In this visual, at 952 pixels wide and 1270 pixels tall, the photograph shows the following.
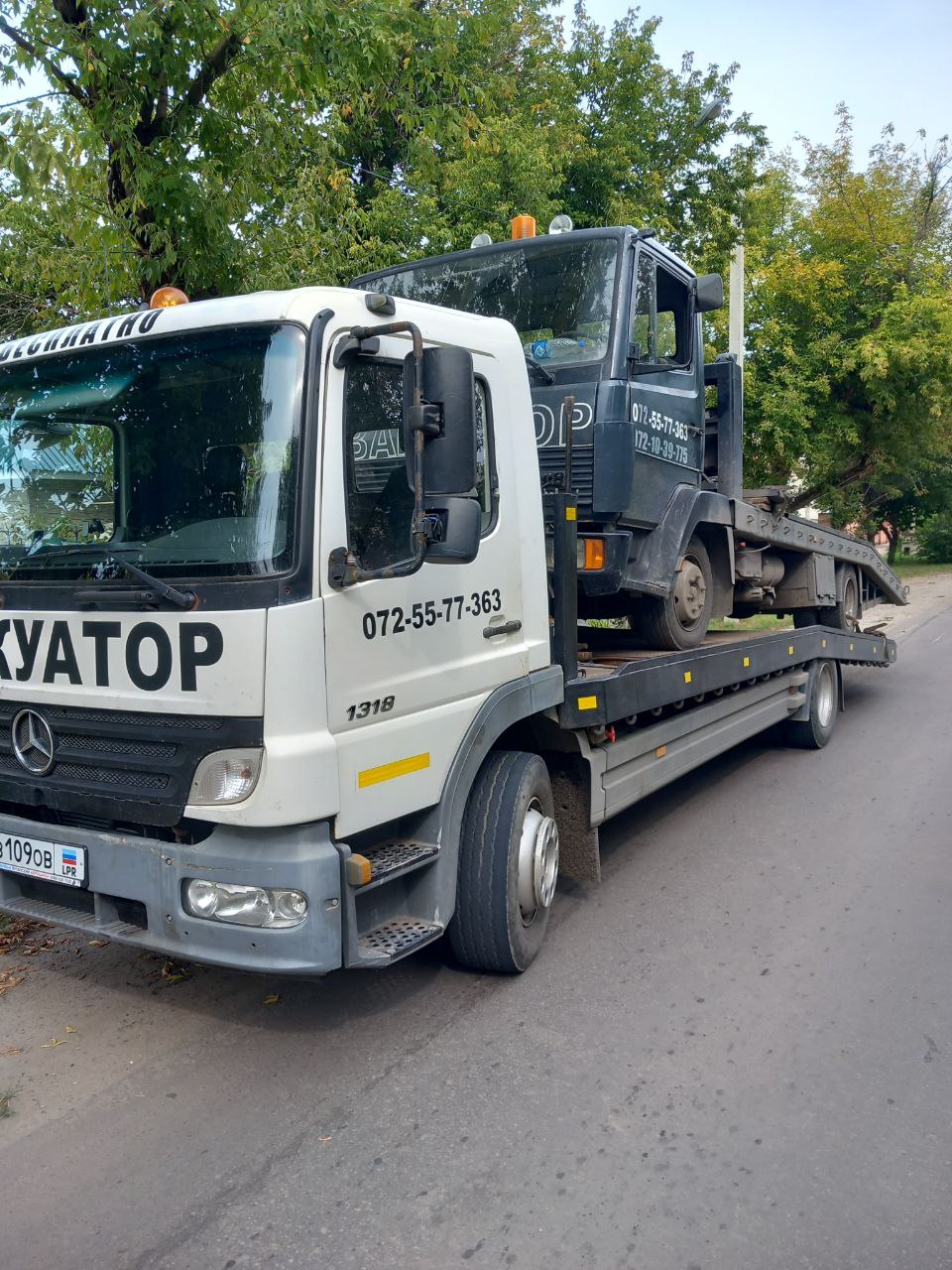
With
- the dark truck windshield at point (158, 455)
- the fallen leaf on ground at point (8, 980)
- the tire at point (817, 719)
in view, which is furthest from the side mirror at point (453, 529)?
the tire at point (817, 719)

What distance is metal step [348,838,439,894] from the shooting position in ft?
10.4

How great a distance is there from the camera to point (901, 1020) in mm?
3787

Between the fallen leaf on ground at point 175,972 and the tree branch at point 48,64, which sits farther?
the tree branch at point 48,64

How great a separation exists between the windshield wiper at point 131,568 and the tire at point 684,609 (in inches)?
125

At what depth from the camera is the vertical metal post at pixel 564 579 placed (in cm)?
448

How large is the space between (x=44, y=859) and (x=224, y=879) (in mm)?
757

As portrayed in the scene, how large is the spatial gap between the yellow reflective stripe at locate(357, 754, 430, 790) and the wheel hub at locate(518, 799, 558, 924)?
76cm

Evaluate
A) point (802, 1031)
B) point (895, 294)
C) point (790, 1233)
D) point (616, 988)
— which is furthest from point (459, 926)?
point (895, 294)

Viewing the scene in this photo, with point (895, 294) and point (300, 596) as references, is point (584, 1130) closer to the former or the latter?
point (300, 596)

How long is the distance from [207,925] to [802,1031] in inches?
85.5

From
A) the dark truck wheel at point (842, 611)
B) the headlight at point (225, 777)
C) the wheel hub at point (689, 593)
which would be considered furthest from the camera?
the dark truck wheel at point (842, 611)

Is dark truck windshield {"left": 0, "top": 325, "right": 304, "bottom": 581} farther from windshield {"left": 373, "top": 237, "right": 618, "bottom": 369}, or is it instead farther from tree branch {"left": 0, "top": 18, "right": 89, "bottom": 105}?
tree branch {"left": 0, "top": 18, "right": 89, "bottom": 105}

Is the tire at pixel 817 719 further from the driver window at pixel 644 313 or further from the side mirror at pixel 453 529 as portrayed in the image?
the side mirror at pixel 453 529

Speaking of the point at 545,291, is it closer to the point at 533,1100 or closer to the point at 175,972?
the point at 175,972
